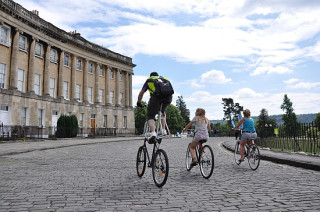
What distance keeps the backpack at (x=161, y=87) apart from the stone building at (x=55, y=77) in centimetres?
2560

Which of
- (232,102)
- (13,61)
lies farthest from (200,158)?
(232,102)

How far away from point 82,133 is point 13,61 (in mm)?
13630

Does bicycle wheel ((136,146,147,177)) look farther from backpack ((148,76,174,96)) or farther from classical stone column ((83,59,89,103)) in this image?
classical stone column ((83,59,89,103))

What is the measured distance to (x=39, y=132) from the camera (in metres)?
32.8

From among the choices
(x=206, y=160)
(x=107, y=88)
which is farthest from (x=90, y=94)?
(x=206, y=160)

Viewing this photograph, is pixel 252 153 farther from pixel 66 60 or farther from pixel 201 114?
pixel 66 60

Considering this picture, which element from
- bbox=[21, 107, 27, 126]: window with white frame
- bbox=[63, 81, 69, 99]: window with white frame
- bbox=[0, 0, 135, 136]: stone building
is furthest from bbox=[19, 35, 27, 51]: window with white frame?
bbox=[63, 81, 69, 99]: window with white frame

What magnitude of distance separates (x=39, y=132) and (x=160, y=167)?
29555 mm

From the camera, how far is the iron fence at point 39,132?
85.6 ft

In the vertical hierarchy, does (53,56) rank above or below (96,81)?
above

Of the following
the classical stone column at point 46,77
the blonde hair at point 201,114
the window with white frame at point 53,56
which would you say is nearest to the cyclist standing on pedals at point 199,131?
the blonde hair at point 201,114

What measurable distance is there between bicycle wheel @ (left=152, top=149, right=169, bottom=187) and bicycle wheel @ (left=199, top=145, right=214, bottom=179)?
1498 millimetres

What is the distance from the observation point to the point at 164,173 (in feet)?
19.8

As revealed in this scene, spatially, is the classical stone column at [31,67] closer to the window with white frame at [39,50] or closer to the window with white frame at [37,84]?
the window with white frame at [39,50]
